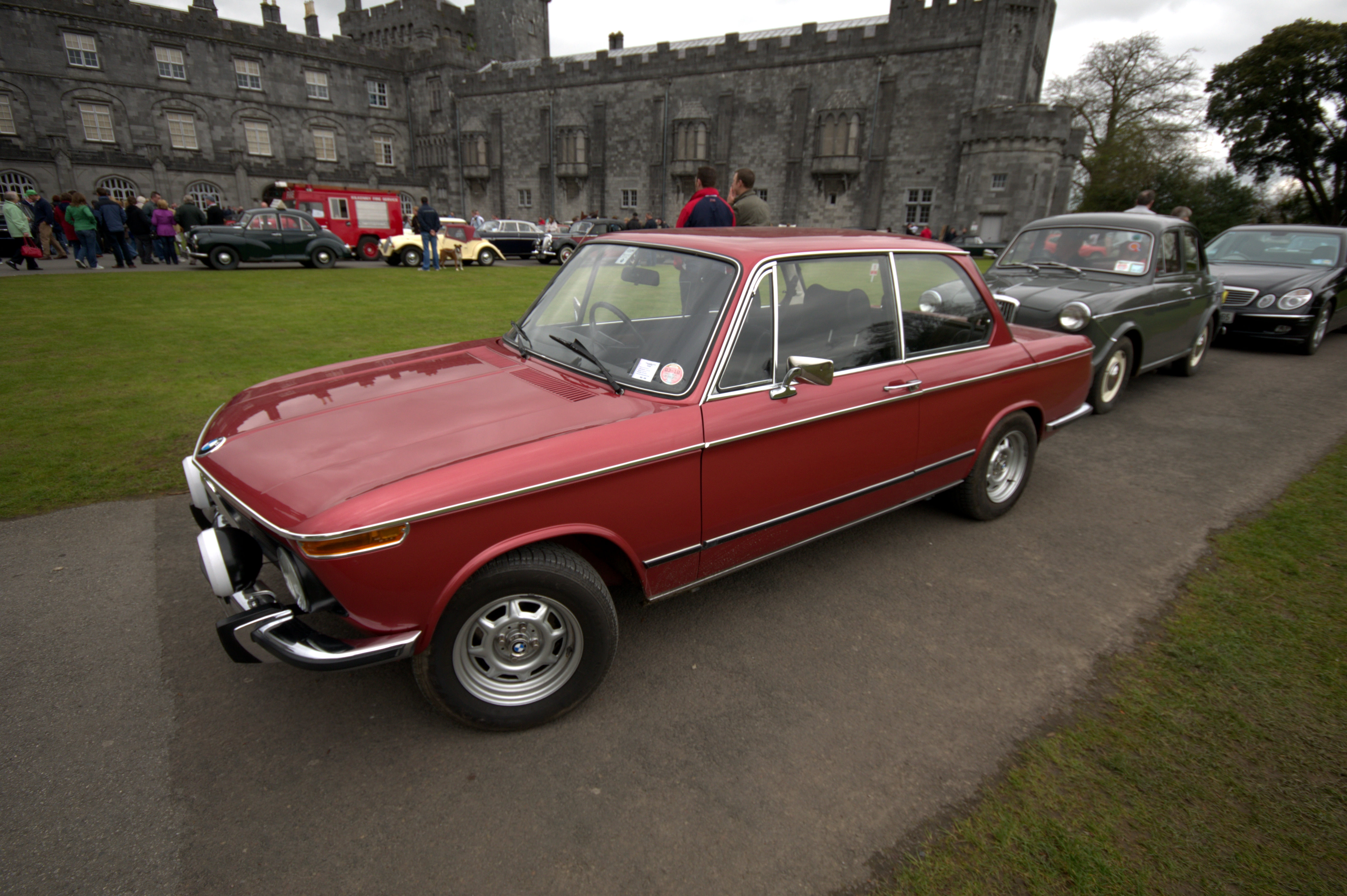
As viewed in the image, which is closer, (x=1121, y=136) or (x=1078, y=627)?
(x=1078, y=627)

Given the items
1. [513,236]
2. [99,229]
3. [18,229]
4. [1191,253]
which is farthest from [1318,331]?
[99,229]

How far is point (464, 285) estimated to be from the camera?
15906 mm

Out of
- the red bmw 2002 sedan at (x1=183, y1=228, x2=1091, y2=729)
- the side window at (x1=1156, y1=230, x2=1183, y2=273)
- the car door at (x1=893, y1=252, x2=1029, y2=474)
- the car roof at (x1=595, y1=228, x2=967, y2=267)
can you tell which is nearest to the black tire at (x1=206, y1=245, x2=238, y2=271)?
the red bmw 2002 sedan at (x1=183, y1=228, x2=1091, y2=729)

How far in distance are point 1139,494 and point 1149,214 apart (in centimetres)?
425

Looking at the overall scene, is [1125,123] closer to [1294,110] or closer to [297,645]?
[1294,110]

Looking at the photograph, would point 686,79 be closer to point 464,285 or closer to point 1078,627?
point 464,285

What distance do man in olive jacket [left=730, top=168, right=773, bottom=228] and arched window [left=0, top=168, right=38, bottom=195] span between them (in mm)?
41489

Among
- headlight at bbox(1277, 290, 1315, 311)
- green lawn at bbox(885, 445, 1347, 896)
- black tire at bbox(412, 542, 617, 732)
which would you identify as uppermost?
headlight at bbox(1277, 290, 1315, 311)

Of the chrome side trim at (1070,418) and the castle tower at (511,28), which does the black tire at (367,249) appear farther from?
the castle tower at (511,28)

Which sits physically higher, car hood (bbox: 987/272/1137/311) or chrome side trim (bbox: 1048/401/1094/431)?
car hood (bbox: 987/272/1137/311)

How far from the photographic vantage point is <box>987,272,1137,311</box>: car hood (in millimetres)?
6254

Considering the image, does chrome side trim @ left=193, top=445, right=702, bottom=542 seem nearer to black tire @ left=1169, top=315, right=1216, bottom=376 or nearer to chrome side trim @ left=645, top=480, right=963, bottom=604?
chrome side trim @ left=645, top=480, right=963, bottom=604

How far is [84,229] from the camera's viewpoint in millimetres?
15922

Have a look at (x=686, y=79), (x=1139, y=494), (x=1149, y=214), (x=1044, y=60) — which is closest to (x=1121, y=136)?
(x=1044, y=60)
